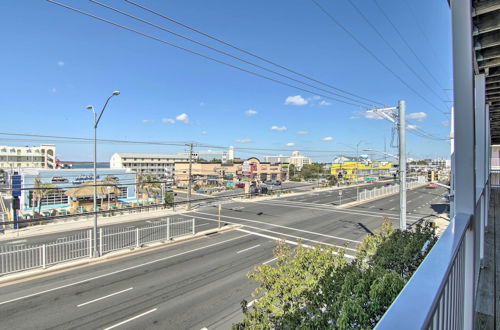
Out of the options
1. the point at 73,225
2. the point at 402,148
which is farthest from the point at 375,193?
the point at 73,225

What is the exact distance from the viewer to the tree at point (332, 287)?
3.31m

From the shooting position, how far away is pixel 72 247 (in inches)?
646

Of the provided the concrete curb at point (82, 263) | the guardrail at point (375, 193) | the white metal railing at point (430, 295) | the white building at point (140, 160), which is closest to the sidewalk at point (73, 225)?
the concrete curb at point (82, 263)

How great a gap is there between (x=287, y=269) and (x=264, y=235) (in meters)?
13.6

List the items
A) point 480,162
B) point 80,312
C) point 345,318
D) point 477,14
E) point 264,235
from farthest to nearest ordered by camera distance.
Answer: point 264,235, point 80,312, point 480,162, point 477,14, point 345,318

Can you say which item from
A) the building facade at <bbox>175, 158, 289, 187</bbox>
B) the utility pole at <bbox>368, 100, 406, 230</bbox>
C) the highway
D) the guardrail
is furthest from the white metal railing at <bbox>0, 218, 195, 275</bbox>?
the building facade at <bbox>175, 158, 289, 187</bbox>

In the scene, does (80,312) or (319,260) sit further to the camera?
(80,312)

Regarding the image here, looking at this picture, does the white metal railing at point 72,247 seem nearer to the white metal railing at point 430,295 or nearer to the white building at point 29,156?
the white metal railing at point 430,295

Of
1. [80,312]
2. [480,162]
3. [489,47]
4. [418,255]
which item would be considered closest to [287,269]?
[418,255]

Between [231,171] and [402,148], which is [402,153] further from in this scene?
[231,171]

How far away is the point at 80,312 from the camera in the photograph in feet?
30.1

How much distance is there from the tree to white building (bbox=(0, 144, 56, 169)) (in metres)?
97.7

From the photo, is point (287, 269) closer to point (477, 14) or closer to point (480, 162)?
point (480, 162)

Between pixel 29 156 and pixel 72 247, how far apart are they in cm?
9413
